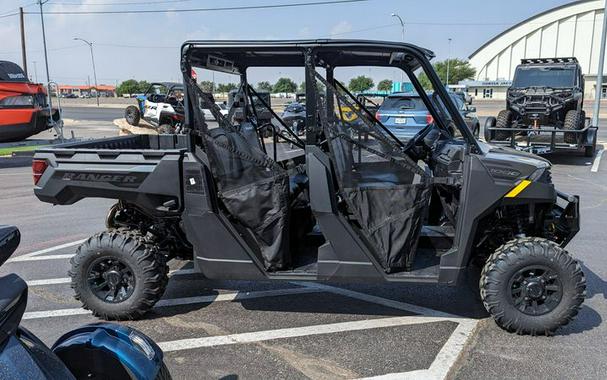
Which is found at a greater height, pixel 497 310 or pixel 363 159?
pixel 363 159

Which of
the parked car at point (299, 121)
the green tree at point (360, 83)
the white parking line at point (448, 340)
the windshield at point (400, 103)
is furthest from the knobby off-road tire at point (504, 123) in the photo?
the white parking line at point (448, 340)

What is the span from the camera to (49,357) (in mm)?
1778

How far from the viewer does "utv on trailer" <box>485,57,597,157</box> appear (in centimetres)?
1330

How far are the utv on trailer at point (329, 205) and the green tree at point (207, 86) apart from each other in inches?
3.4

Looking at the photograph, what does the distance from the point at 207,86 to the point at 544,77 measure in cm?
1412

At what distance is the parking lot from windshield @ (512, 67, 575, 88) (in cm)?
1099

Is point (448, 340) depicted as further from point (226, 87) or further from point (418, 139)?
point (226, 87)

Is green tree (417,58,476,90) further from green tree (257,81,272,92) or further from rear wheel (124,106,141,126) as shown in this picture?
green tree (257,81,272,92)

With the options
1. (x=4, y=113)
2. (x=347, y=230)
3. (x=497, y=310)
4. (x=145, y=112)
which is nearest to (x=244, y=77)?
(x=347, y=230)

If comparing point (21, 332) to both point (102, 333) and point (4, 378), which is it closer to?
point (4, 378)

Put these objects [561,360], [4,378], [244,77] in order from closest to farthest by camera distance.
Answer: [4,378]
[561,360]
[244,77]

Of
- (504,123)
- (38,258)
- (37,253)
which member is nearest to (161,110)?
(504,123)

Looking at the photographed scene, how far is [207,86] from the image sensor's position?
13.6 ft

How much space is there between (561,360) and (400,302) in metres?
1.39
